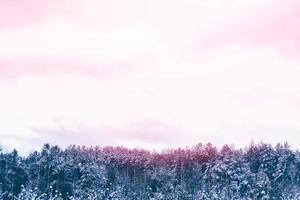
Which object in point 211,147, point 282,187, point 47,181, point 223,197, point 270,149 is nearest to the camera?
point 223,197

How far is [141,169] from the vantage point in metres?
151

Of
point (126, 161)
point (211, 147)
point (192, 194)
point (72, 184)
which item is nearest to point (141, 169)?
point (126, 161)

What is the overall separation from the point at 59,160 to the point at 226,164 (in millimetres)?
36598

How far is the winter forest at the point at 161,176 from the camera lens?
104750 mm

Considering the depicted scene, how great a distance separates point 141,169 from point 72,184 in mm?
46509

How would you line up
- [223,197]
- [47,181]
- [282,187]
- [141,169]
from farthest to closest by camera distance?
[141,169], [282,187], [47,181], [223,197]

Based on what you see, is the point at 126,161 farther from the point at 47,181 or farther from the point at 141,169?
the point at 47,181

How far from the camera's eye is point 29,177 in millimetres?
105625

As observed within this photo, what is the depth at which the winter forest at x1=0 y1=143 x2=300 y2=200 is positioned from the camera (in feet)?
344

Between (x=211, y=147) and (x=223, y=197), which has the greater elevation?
(x=211, y=147)

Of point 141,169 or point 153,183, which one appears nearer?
point 153,183

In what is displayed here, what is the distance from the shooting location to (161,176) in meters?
129

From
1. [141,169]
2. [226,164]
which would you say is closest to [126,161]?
[141,169]

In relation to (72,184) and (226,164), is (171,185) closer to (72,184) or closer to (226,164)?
(226,164)
